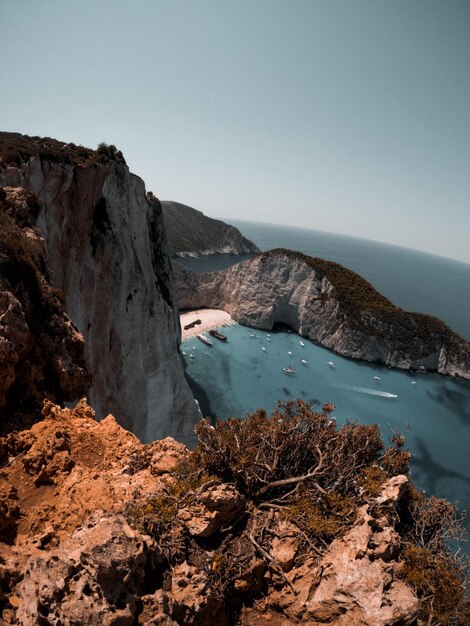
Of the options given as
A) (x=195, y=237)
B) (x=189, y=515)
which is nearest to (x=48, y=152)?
(x=189, y=515)

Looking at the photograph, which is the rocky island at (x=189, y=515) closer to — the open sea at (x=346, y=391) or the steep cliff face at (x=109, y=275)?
the steep cliff face at (x=109, y=275)

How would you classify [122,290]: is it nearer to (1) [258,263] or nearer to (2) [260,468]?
(2) [260,468]

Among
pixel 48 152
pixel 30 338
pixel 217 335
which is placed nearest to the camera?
pixel 30 338

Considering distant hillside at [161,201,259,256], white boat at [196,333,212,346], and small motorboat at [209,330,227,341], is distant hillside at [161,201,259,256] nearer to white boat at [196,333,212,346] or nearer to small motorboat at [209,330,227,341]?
small motorboat at [209,330,227,341]

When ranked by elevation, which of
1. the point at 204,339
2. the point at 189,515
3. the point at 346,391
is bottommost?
the point at 346,391

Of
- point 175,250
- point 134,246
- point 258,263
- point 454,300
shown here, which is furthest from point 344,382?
point 454,300

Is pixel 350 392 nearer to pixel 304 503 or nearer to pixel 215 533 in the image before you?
pixel 304 503

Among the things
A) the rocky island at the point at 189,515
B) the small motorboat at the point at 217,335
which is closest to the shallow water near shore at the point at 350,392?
the small motorboat at the point at 217,335
